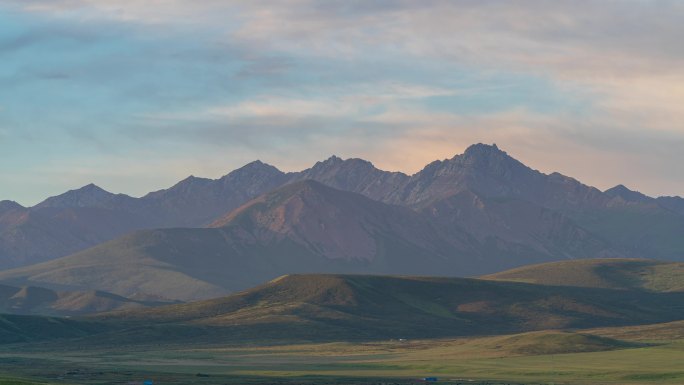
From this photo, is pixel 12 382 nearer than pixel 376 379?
Yes

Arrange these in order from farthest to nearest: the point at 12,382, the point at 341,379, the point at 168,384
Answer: the point at 341,379 < the point at 168,384 < the point at 12,382

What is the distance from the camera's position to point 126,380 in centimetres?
18925

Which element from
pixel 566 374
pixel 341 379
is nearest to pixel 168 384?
pixel 341 379

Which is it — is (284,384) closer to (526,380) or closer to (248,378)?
(248,378)

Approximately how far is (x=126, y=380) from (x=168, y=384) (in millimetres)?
11219

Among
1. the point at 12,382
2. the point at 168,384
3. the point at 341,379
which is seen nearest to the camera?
the point at 12,382

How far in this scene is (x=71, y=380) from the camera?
18588 centimetres

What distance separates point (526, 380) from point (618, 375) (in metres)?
16.7

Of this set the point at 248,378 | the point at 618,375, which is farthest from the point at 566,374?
the point at 248,378

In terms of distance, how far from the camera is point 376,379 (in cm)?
19600

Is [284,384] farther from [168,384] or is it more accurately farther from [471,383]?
[471,383]

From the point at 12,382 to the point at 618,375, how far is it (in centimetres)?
10606

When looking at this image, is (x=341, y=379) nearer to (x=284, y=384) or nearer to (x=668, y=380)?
(x=284, y=384)

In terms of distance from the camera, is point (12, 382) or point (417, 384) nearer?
point (12, 382)
